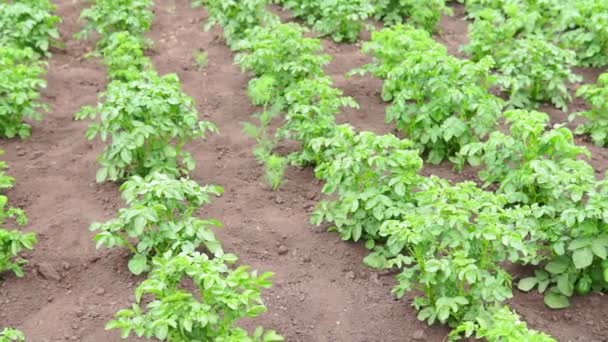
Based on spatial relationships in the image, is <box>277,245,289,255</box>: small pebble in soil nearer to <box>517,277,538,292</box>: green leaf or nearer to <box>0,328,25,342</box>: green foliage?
<box>517,277,538,292</box>: green leaf

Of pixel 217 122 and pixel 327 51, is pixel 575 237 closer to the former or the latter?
pixel 217 122

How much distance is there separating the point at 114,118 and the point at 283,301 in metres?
1.81

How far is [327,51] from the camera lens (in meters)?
8.34

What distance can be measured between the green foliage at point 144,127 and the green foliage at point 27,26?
2155mm

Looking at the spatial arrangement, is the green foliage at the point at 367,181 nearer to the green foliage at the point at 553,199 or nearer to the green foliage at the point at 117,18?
the green foliage at the point at 553,199

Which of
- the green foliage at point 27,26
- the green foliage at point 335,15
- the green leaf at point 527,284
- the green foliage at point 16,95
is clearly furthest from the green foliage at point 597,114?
the green foliage at point 27,26

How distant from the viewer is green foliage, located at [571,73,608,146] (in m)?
6.52

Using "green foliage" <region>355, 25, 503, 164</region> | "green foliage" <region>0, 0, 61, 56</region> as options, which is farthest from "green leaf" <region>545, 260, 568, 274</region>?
"green foliage" <region>0, 0, 61, 56</region>

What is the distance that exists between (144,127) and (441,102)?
2.25 m

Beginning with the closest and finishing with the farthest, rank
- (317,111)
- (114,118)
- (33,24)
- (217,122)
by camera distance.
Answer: (114,118)
(317,111)
(217,122)
(33,24)

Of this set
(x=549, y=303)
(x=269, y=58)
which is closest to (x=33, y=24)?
(x=269, y=58)

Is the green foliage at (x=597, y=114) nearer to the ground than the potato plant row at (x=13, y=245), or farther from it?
farther from it

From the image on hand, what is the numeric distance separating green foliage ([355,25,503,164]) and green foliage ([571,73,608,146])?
780 millimetres

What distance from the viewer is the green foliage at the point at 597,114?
652 cm
